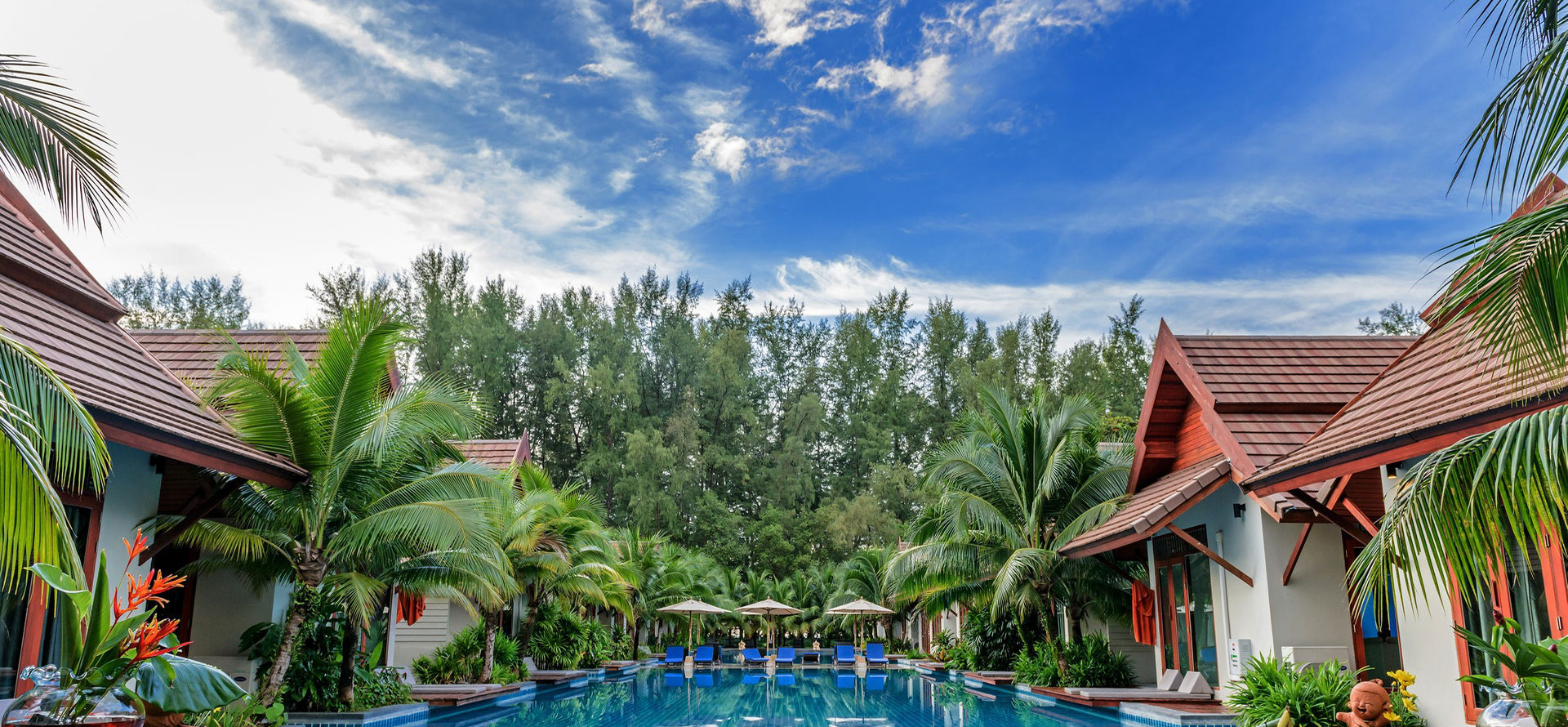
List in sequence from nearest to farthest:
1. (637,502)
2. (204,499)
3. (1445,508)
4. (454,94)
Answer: (1445,508) → (204,499) → (454,94) → (637,502)

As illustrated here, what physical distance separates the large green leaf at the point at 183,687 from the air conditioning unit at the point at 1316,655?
397 inches

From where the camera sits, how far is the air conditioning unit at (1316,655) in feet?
34.9

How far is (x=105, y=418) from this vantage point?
270 inches

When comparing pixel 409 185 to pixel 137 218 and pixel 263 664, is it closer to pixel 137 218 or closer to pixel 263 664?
pixel 263 664

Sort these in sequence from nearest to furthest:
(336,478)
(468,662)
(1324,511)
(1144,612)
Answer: (1324,511) < (336,478) < (1144,612) < (468,662)

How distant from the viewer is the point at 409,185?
92.2 feet

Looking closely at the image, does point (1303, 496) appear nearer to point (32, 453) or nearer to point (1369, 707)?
point (1369, 707)

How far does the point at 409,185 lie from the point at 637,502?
16.5 m

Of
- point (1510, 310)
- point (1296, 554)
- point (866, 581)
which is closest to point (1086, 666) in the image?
point (1296, 554)

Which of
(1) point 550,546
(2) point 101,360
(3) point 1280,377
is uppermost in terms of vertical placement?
(3) point 1280,377

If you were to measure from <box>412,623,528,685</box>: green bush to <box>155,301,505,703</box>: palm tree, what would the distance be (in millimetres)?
5750

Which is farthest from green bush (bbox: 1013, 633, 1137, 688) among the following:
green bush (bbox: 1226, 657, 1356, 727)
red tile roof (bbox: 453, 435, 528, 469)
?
red tile roof (bbox: 453, 435, 528, 469)

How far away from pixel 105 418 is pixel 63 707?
9.03 feet

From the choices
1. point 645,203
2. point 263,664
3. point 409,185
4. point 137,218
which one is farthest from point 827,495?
point 137,218
